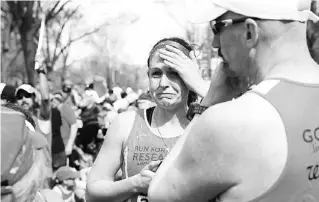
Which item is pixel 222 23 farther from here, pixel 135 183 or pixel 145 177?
pixel 135 183

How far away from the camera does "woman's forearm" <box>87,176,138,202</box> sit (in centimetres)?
330

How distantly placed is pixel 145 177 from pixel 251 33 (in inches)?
49.1

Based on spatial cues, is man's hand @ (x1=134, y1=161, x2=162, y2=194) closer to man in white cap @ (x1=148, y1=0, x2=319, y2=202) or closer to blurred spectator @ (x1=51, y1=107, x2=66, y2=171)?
man in white cap @ (x1=148, y1=0, x2=319, y2=202)

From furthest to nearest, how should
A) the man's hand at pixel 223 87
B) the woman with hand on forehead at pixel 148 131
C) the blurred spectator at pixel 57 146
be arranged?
1. the blurred spectator at pixel 57 146
2. the woman with hand on forehead at pixel 148 131
3. the man's hand at pixel 223 87

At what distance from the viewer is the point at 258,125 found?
2.01 meters

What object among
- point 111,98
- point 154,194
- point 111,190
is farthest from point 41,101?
point 111,98

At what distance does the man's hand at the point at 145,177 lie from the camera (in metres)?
3.08

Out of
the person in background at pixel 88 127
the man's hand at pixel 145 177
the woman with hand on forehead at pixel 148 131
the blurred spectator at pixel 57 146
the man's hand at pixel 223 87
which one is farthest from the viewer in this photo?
the person in background at pixel 88 127

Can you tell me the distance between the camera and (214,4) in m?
2.26

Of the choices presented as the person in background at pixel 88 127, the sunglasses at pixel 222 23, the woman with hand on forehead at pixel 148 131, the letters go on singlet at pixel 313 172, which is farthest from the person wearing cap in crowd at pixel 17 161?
the person in background at pixel 88 127

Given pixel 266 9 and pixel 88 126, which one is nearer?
pixel 266 9

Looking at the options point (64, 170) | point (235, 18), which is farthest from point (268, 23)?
point (64, 170)

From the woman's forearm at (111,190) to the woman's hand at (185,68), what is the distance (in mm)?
613

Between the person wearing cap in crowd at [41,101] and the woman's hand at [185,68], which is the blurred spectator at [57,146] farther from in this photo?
the woman's hand at [185,68]
